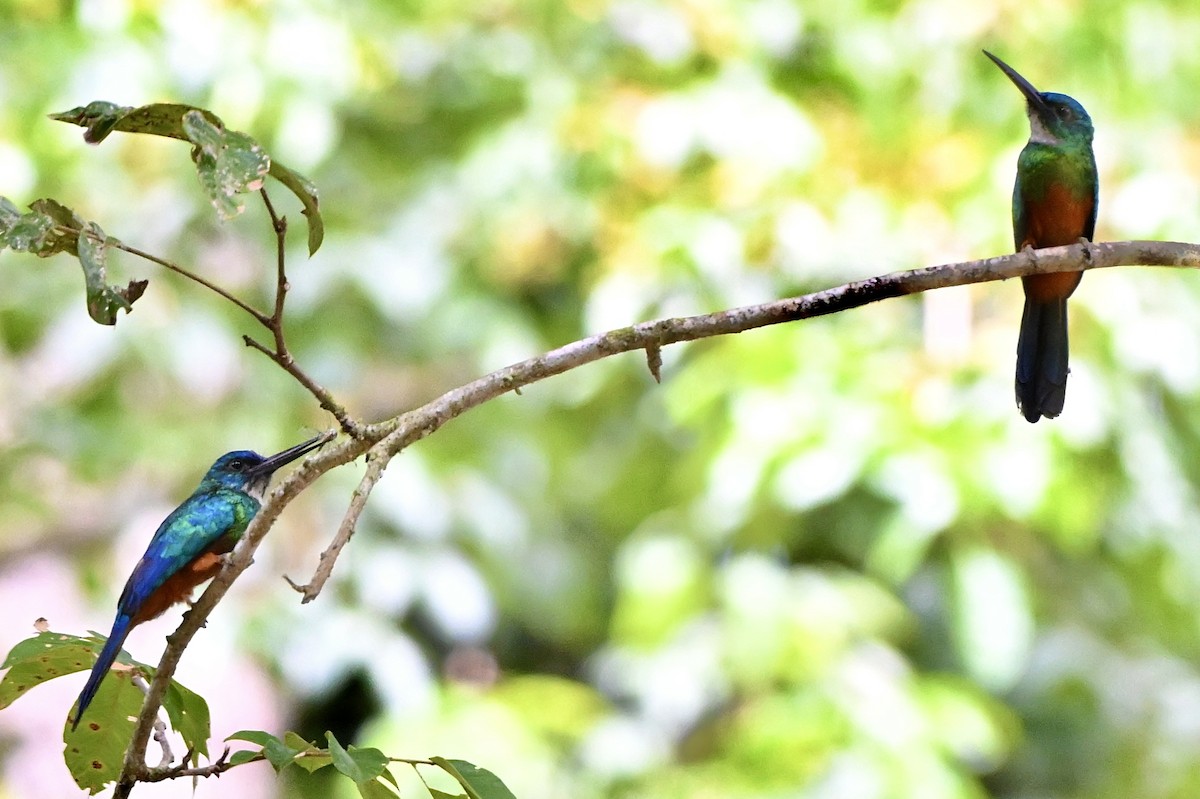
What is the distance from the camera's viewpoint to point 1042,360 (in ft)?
7.27

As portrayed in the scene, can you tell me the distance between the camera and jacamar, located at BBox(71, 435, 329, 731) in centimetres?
168

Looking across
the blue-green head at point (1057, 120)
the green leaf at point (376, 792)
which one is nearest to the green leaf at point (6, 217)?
the green leaf at point (376, 792)

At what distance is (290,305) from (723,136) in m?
1.48

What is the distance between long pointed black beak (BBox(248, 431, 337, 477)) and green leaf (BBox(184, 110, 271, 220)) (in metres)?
0.27

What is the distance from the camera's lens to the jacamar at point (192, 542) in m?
1.68

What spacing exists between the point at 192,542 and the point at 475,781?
760 mm

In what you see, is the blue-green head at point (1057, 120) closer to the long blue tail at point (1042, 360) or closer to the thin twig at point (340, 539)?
the long blue tail at point (1042, 360)

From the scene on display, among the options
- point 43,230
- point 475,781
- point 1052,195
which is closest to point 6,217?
point 43,230

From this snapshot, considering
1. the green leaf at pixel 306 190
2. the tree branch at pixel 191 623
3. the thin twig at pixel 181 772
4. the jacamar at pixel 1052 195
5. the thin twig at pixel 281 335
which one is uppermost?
the jacamar at pixel 1052 195

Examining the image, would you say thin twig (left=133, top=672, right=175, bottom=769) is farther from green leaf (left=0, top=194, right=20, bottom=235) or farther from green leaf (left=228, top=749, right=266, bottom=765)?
green leaf (left=0, top=194, right=20, bottom=235)

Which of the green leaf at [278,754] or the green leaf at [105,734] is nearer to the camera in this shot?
the green leaf at [278,754]

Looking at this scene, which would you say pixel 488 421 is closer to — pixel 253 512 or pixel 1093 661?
pixel 1093 661

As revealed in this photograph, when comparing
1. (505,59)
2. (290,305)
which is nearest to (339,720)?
(290,305)

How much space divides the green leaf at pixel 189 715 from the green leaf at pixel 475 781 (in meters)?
0.29
